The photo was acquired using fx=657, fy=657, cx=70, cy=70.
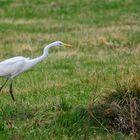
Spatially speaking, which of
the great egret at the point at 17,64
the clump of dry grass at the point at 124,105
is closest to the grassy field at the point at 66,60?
the clump of dry grass at the point at 124,105

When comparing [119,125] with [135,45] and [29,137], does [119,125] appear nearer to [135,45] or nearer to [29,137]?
[29,137]

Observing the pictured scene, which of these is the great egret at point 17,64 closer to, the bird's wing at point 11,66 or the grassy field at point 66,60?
the bird's wing at point 11,66

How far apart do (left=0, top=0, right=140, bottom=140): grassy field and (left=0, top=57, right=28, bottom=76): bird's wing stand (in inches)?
21.1

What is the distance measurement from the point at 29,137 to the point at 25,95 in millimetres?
3607

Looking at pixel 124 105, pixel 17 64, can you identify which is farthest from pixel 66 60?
pixel 124 105

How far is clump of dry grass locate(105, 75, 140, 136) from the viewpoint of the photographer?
32.4ft

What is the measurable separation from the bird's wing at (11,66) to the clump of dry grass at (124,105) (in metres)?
2.85

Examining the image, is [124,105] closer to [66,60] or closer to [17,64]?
[17,64]

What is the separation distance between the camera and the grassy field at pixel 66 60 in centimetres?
1012

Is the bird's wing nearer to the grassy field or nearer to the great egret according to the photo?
the great egret

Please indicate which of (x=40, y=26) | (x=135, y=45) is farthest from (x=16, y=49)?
(x=40, y=26)

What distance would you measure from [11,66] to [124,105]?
137 inches

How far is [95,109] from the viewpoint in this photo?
10391 mm

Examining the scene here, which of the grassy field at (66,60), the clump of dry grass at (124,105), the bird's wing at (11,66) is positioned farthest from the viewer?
the bird's wing at (11,66)
